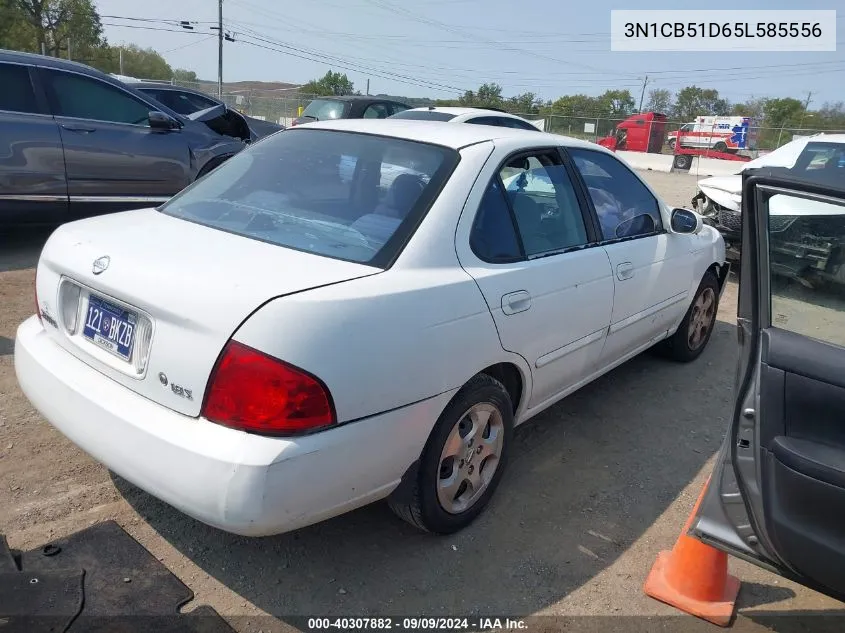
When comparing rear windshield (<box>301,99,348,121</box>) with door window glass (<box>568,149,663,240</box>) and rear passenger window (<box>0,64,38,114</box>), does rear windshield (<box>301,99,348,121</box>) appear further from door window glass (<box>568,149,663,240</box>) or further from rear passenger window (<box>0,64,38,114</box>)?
door window glass (<box>568,149,663,240</box>)

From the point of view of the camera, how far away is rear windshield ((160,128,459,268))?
2.58m

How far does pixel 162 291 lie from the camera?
2182mm

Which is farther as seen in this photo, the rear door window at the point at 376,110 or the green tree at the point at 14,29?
the green tree at the point at 14,29

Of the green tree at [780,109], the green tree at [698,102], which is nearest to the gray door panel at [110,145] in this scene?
the green tree at [780,109]

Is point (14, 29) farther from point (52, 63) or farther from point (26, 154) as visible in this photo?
point (26, 154)

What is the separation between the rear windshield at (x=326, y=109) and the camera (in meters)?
12.1

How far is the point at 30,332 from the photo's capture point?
277cm

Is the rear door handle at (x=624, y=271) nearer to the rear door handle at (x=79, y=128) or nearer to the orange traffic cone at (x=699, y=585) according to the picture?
the orange traffic cone at (x=699, y=585)

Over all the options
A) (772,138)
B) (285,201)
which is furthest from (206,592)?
(772,138)

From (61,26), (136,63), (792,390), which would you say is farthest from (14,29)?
(792,390)

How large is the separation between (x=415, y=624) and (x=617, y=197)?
8.49 feet

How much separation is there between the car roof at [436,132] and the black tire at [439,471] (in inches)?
41.4

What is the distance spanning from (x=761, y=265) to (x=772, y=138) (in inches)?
1349

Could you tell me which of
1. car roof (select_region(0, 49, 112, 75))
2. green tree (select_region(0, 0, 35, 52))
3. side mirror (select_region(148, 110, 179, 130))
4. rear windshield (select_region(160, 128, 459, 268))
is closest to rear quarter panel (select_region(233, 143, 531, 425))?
rear windshield (select_region(160, 128, 459, 268))
